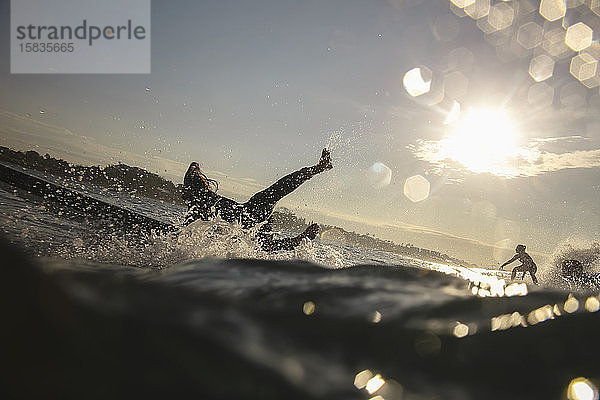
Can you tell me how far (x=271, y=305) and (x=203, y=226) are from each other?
18.8ft

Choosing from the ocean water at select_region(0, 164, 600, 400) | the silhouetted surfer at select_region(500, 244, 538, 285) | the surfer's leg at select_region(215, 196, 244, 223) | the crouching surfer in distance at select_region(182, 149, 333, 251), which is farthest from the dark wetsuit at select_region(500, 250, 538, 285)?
the ocean water at select_region(0, 164, 600, 400)

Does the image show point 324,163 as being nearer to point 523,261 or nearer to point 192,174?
point 192,174

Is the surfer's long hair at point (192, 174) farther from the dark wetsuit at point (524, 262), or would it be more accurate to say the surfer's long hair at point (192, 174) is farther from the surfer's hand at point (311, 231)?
the dark wetsuit at point (524, 262)

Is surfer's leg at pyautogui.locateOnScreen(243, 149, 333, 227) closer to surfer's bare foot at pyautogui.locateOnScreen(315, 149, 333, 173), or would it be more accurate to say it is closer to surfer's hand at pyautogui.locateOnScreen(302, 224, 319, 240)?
surfer's bare foot at pyautogui.locateOnScreen(315, 149, 333, 173)

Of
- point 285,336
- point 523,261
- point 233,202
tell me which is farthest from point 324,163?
point 523,261

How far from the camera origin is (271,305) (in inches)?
68.4

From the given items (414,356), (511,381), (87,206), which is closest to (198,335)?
(414,356)

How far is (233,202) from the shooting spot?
802cm

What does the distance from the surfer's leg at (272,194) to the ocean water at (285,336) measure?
5.49 meters

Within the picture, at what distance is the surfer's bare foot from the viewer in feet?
28.5

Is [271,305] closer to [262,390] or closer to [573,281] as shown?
[262,390]

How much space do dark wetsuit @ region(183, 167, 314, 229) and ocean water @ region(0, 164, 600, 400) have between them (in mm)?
5293

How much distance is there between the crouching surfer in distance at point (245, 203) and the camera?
7.66 m

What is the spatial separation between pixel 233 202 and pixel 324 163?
263 cm
